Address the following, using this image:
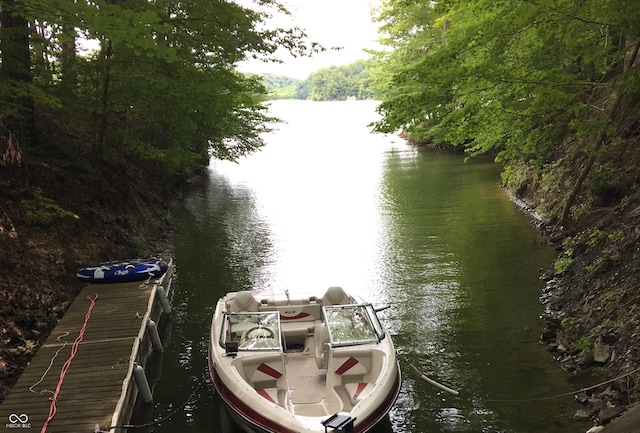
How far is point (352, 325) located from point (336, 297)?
5.30ft

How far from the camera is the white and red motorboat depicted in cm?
657

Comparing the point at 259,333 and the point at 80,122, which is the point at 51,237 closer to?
the point at 80,122

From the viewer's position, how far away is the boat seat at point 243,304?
10.2m

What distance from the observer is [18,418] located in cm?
672

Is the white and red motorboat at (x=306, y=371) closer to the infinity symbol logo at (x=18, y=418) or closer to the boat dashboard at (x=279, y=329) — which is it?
the boat dashboard at (x=279, y=329)

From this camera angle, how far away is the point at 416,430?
7.50 meters

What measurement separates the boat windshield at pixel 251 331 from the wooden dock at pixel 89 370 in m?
1.68

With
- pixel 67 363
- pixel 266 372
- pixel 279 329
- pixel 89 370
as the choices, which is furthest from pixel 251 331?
pixel 67 363

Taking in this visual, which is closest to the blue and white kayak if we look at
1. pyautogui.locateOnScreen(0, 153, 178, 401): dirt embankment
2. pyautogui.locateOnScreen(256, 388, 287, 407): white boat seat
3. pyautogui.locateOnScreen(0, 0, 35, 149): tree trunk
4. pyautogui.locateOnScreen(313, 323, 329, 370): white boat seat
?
pyautogui.locateOnScreen(0, 153, 178, 401): dirt embankment

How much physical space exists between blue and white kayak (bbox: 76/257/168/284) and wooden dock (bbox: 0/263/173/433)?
1.91ft

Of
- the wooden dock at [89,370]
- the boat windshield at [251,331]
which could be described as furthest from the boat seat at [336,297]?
the wooden dock at [89,370]

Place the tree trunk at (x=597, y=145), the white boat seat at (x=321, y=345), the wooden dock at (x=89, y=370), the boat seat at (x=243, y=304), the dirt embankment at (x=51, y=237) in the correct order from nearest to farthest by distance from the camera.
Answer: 1. the wooden dock at (x=89, y=370)
2. the white boat seat at (x=321, y=345)
3. the dirt embankment at (x=51, y=237)
4. the tree trunk at (x=597, y=145)
5. the boat seat at (x=243, y=304)

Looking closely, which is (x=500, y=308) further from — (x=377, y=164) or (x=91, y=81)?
(x=377, y=164)

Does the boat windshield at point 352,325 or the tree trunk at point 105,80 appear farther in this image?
the tree trunk at point 105,80
